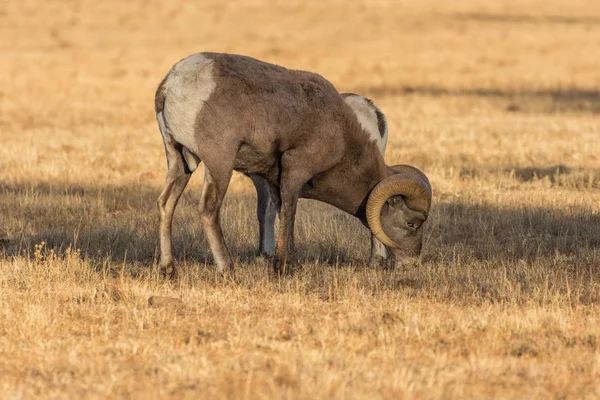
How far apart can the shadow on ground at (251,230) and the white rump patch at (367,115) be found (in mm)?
1373

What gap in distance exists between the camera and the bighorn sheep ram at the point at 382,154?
10.5 metres

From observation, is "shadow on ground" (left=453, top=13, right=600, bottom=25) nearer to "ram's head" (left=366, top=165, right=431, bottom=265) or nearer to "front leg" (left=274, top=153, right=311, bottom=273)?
"ram's head" (left=366, top=165, right=431, bottom=265)

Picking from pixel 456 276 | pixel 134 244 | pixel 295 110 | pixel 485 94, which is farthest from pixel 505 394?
pixel 485 94

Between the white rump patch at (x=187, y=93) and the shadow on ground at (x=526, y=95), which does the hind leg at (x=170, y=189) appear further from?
the shadow on ground at (x=526, y=95)

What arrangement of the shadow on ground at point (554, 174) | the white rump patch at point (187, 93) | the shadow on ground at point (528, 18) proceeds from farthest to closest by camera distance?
the shadow on ground at point (528, 18) < the shadow on ground at point (554, 174) < the white rump patch at point (187, 93)

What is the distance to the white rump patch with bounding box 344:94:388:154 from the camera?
10.4m

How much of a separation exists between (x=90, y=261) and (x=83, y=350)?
128 inches

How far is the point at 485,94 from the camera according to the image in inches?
1199

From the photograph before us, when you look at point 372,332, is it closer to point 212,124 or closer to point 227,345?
point 227,345

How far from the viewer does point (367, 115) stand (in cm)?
1063

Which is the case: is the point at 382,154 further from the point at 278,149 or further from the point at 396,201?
the point at 278,149

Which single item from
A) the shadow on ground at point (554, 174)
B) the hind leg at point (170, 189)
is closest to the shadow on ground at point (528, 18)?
the shadow on ground at point (554, 174)

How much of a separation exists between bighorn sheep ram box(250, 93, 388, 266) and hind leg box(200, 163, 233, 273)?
2.76 ft

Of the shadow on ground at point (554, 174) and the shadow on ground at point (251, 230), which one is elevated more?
the shadow on ground at point (554, 174)
